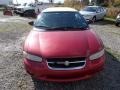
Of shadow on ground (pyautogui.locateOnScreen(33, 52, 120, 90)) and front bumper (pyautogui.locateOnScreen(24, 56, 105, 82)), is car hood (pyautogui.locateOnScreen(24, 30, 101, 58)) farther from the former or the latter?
shadow on ground (pyautogui.locateOnScreen(33, 52, 120, 90))

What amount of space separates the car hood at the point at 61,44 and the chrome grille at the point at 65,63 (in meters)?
0.09

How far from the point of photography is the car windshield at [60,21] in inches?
244

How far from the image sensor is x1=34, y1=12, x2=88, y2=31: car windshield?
20.4 feet

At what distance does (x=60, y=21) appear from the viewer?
6.44 m

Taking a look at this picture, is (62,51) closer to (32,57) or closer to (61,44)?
(61,44)

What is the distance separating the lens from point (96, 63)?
4984 mm

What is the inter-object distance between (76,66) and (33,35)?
152 centimetres

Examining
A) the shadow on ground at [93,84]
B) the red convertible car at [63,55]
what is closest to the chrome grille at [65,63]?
the red convertible car at [63,55]

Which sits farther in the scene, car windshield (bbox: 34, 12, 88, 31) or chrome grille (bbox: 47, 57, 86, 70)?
car windshield (bbox: 34, 12, 88, 31)

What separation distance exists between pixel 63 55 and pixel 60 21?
72.6 inches

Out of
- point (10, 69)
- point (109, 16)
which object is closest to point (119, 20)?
point (109, 16)

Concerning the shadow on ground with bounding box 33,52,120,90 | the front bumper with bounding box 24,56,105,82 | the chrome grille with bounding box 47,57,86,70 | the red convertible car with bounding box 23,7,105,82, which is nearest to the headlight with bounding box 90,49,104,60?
the red convertible car with bounding box 23,7,105,82

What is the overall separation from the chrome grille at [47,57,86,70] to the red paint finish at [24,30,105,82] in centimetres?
6

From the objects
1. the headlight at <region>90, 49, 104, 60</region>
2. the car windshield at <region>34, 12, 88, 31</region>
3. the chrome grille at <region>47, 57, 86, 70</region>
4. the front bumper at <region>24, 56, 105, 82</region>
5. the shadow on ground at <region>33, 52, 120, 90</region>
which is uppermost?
the car windshield at <region>34, 12, 88, 31</region>
